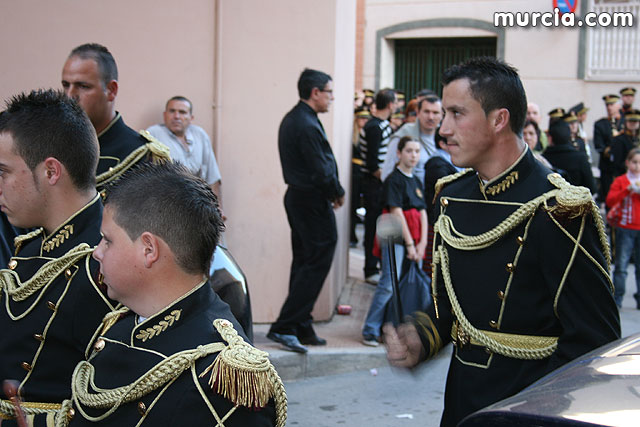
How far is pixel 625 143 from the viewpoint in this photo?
11.8 meters

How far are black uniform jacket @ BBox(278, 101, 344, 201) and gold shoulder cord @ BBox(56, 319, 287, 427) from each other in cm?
424

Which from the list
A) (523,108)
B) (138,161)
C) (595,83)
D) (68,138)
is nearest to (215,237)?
(68,138)

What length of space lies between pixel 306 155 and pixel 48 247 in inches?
152

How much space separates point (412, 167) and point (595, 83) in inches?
429

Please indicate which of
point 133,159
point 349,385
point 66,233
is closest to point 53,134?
point 66,233

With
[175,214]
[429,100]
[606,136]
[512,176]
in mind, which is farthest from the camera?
[606,136]

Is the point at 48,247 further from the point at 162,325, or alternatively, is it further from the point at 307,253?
the point at 307,253

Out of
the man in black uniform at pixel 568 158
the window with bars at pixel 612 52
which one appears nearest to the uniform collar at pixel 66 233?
the man in black uniform at pixel 568 158

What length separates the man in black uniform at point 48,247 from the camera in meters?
2.47

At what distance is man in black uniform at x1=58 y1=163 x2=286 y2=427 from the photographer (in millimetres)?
2006

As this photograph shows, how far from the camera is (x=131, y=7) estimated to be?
21.8 ft

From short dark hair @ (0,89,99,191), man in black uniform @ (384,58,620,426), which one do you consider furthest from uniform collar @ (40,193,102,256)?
man in black uniform @ (384,58,620,426)

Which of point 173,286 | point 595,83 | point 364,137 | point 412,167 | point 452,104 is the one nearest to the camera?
point 173,286

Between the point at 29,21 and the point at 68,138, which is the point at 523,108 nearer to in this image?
the point at 68,138
